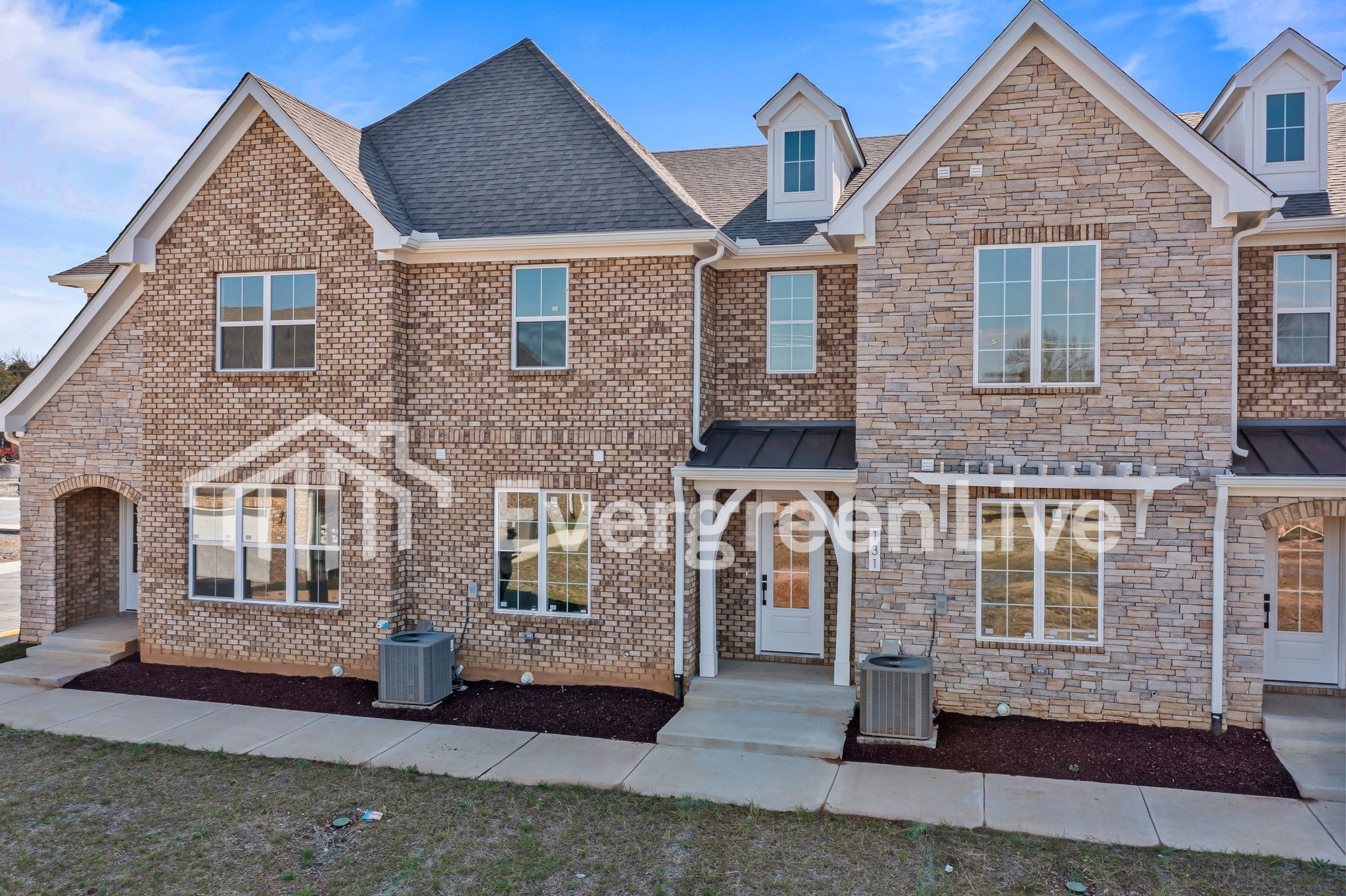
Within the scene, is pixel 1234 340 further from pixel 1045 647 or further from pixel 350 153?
pixel 350 153

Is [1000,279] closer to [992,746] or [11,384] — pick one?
[992,746]

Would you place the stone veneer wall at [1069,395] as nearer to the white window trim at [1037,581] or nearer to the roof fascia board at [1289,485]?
the white window trim at [1037,581]

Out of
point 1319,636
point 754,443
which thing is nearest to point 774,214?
point 754,443

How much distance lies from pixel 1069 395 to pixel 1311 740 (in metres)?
4.38

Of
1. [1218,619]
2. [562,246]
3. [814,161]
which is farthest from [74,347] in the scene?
[1218,619]

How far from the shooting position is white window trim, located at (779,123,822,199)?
42.5 ft

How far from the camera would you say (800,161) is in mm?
13117

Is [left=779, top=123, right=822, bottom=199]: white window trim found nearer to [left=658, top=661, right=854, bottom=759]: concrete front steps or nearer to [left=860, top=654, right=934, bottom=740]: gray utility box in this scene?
[left=658, top=661, right=854, bottom=759]: concrete front steps

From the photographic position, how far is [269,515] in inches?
492

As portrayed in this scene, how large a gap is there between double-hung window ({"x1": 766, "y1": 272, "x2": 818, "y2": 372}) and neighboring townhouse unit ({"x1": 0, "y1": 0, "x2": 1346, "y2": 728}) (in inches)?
2.6

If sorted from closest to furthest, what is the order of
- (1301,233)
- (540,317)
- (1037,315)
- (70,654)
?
(1037,315) < (1301,233) < (540,317) < (70,654)

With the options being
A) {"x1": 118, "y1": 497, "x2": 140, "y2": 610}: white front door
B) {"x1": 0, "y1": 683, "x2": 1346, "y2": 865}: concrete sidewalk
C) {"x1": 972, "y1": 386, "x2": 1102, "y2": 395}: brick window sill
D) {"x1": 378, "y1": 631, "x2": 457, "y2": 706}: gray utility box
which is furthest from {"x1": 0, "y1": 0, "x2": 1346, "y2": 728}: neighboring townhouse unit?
{"x1": 0, "y1": 683, "x2": 1346, "y2": 865}: concrete sidewalk

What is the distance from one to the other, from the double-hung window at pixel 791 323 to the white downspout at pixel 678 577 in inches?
94.3

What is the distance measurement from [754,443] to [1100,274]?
4584 mm
